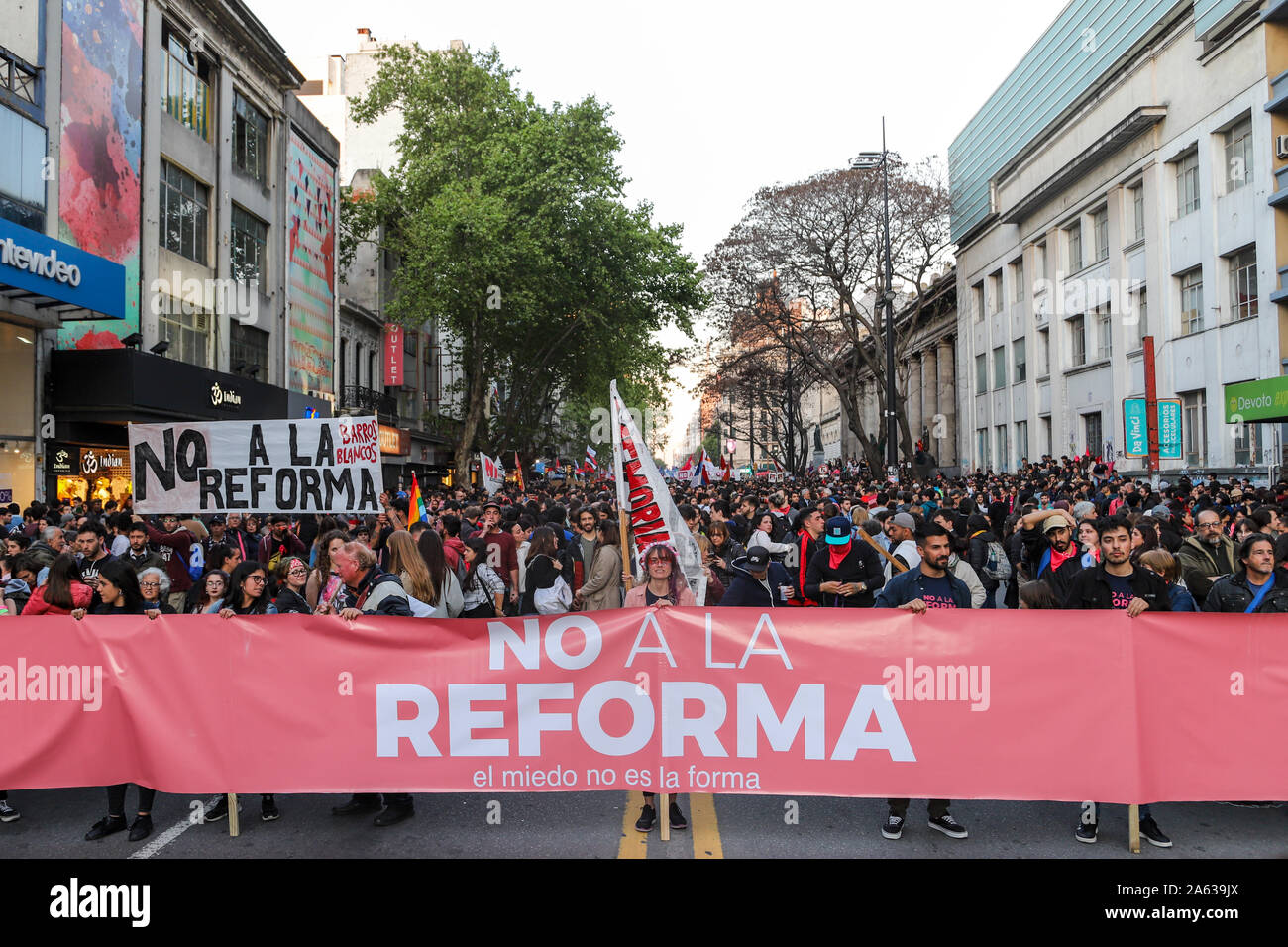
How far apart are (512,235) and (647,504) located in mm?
27421

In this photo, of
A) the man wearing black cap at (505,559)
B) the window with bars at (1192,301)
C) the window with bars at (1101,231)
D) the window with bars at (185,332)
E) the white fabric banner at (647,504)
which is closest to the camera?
the white fabric banner at (647,504)

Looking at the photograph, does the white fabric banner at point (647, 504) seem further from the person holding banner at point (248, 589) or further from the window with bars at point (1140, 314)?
the window with bars at point (1140, 314)

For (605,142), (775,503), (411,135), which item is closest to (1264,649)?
(775,503)

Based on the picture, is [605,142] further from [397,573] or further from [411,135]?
[397,573]

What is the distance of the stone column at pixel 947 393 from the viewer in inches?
2111

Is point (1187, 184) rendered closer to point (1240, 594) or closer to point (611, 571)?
point (1240, 594)

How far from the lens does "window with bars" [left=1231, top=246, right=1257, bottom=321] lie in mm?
25172

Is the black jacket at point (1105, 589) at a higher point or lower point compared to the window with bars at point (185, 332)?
lower

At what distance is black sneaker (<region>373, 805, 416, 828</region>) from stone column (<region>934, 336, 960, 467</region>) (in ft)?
166

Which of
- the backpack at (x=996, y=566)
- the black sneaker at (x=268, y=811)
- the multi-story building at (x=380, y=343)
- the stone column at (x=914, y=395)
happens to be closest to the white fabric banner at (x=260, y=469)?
the black sneaker at (x=268, y=811)

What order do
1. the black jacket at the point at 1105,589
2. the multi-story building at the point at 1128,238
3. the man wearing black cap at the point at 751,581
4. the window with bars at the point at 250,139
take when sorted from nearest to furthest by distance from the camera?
1. the black jacket at the point at 1105,589
2. the man wearing black cap at the point at 751,581
3. the multi-story building at the point at 1128,238
4. the window with bars at the point at 250,139

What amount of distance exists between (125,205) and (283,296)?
8711 mm

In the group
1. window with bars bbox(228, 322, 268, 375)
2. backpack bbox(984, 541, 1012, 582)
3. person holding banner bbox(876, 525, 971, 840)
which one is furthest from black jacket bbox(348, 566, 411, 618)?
window with bars bbox(228, 322, 268, 375)

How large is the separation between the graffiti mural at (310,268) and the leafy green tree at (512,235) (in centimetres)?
300
